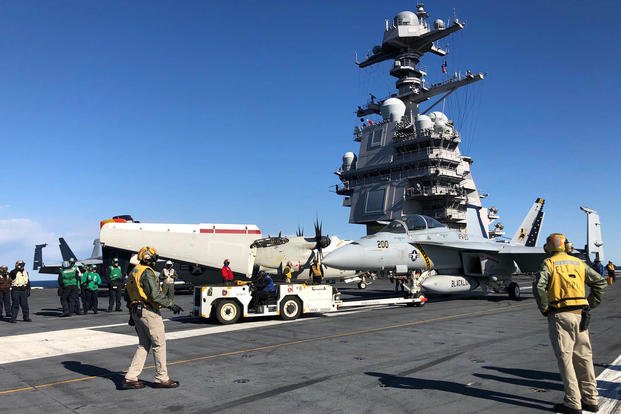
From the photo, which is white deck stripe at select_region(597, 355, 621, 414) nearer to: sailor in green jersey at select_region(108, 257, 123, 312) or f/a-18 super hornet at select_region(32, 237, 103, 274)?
sailor in green jersey at select_region(108, 257, 123, 312)

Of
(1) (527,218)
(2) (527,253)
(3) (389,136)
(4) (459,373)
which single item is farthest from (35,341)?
(3) (389,136)

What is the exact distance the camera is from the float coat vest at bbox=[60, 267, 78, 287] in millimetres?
15648

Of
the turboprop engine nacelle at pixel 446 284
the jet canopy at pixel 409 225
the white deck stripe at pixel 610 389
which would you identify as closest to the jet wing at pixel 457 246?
the jet canopy at pixel 409 225

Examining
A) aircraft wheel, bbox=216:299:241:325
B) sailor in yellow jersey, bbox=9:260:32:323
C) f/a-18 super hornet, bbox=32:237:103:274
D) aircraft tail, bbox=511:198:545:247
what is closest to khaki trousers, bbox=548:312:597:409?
aircraft wheel, bbox=216:299:241:325

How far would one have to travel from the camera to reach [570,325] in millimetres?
5168

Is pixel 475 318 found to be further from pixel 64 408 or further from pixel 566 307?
pixel 64 408

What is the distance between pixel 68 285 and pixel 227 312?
24.0 ft

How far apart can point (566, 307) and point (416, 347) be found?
4362mm

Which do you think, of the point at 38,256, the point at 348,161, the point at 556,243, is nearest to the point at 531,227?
the point at 556,243

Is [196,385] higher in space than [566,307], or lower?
lower

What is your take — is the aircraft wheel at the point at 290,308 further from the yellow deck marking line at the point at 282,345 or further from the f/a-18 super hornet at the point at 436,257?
the yellow deck marking line at the point at 282,345

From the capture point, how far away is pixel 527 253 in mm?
19312

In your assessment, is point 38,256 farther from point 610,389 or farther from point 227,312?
point 610,389

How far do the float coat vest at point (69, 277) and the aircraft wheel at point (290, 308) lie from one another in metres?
8.18
